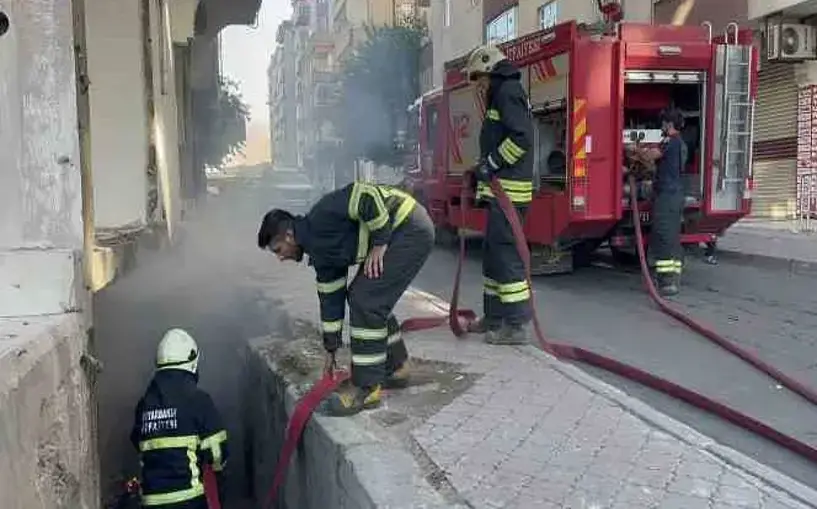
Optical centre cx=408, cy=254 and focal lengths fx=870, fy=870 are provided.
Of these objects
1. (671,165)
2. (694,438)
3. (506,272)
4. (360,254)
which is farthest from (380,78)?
(694,438)

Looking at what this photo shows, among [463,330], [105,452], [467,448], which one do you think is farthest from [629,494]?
[105,452]

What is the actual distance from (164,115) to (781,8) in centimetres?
1073

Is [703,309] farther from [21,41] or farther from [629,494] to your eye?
[21,41]

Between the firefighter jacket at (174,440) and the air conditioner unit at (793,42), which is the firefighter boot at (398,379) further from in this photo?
the air conditioner unit at (793,42)

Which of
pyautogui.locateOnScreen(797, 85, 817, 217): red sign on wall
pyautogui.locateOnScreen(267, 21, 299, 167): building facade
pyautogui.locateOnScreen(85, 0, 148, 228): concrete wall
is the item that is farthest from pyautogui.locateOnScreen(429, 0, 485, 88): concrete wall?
pyautogui.locateOnScreen(267, 21, 299, 167): building facade

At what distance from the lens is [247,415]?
20.1 feet

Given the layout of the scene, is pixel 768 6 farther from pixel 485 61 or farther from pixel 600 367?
pixel 600 367

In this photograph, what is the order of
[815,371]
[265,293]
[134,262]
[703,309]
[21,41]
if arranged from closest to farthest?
[21,41], [815,371], [134,262], [703,309], [265,293]

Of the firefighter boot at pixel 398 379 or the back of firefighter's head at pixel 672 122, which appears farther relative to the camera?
the back of firefighter's head at pixel 672 122

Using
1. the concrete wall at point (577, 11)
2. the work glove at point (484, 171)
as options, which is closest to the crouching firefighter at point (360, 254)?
the work glove at point (484, 171)

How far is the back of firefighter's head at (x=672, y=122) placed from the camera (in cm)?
857

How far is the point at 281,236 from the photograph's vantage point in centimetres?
409

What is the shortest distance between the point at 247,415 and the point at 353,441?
8.63 feet

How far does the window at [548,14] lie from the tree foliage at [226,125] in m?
11.4
